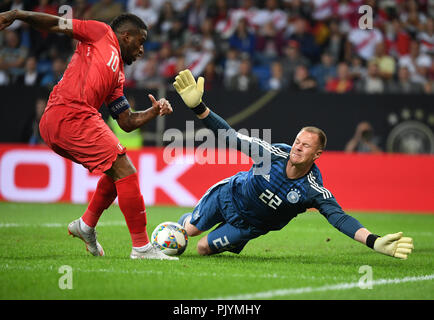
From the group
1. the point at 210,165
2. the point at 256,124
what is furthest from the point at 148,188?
the point at 256,124

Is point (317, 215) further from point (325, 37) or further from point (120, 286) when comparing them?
point (120, 286)

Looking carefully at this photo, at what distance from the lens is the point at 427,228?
1082cm

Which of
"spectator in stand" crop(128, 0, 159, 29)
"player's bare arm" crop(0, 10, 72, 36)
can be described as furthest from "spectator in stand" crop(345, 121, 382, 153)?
"player's bare arm" crop(0, 10, 72, 36)

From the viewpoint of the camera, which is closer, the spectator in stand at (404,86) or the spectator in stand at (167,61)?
the spectator in stand at (404,86)

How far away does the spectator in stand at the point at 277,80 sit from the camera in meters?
15.4

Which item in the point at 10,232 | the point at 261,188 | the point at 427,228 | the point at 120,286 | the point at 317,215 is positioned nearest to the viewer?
the point at 120,286

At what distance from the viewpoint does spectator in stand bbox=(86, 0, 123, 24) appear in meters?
16.3

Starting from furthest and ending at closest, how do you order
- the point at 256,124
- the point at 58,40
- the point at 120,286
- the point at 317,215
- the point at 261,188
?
the point at 58,40, the point at 256,124, the point at 317,215, the point at 261,188, the point at 120,286

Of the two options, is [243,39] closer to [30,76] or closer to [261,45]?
[261,45]

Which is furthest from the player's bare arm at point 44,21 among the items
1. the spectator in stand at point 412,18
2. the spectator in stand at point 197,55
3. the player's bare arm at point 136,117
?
the spectator in stand at point 412,18

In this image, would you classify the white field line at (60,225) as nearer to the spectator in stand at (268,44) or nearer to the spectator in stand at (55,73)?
the spectator in stand at (55,73)

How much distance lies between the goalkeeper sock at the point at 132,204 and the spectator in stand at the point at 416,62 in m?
10.7

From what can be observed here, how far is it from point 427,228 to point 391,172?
9.03 feet

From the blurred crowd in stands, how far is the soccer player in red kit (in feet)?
27.1
